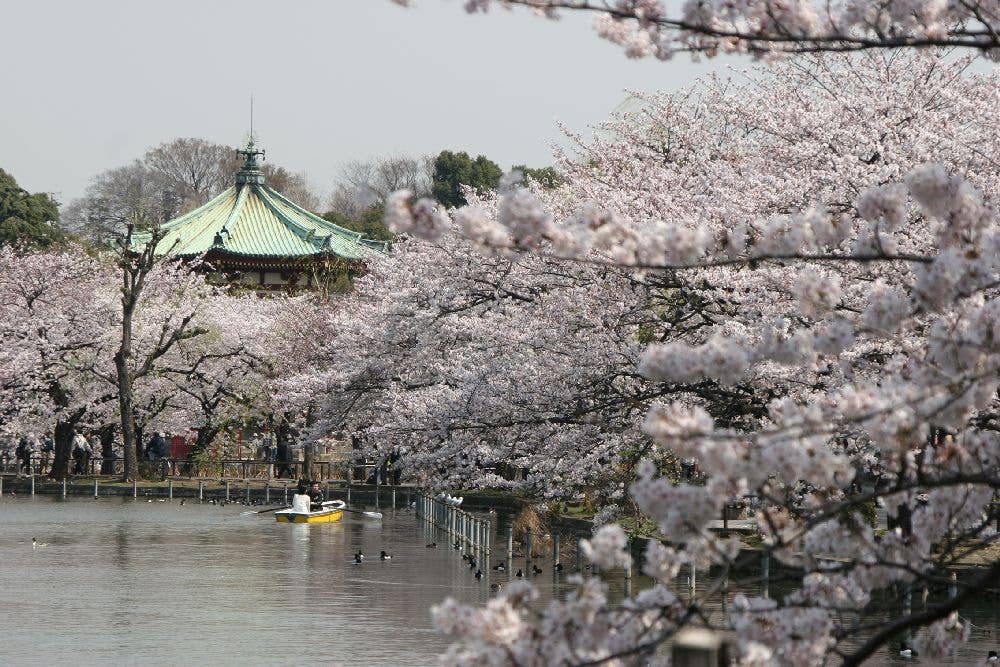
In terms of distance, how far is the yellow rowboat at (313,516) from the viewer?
36.6 meters

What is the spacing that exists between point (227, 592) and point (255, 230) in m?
44.5

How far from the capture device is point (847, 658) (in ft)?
15.9

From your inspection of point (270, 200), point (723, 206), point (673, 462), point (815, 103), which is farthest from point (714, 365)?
point (270, 200)

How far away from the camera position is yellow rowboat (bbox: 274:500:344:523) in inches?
1439

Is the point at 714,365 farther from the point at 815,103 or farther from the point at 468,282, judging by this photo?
the point at 468,282

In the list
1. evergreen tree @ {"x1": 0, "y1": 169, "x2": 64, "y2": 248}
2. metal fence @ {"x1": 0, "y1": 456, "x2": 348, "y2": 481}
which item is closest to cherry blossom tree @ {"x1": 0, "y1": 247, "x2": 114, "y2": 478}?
metal fence @ {"x1": 0, "y1": 456, "x2": 348, "y2": 481}

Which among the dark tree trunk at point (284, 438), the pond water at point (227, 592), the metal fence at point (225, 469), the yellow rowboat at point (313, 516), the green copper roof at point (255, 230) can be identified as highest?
the green copper roof at point (255, 230)

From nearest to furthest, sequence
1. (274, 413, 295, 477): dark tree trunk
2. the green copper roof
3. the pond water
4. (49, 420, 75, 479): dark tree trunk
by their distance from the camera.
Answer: the pond water
(49, 420, 75, 479): dark tree trunk
(274, 413, 295, 477): dark tree trunk
the green copper roof

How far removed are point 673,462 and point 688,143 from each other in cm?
555

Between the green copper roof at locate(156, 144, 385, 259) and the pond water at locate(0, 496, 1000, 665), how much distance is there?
26509mm

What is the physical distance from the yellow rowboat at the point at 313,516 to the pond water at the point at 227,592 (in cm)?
39

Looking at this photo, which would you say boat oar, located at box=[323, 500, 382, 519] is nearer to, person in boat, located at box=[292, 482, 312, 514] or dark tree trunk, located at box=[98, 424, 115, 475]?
person in boat, located at box=[292, 482, 312, 514]

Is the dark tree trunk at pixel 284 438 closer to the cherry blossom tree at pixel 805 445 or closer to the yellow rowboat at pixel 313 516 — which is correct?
the yellow rowboat at pixel 313 516

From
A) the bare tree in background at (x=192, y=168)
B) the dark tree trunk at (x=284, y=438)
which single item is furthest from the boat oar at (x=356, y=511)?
the bare tree in background at (x=192, y=168)
